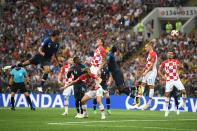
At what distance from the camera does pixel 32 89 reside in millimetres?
42219

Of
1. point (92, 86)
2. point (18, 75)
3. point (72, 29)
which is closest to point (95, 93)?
point (92, 86)

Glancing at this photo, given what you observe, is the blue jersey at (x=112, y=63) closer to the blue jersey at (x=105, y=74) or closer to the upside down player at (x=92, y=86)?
the blue jersey at (x=105, y=74)

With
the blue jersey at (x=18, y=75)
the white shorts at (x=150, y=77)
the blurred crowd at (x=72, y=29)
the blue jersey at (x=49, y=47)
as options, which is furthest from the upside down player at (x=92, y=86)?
the blurred crowd at (x=72, y=29)

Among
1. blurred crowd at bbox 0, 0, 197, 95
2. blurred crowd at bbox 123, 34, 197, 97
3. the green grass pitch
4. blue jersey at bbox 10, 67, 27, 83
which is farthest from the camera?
blurred crowd at bbox 0, 0, 197, 95

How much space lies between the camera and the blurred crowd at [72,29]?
43406 millimetres

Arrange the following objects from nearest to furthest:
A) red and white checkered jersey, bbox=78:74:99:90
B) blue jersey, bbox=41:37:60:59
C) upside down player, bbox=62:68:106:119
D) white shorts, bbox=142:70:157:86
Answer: upside down player, bbox=62:68:106:119
red and white checkered jersey, bbox=78:74:99:90
blue jersey, bbox=41:37:60:59
white shorts, bbox=142:70:157:86

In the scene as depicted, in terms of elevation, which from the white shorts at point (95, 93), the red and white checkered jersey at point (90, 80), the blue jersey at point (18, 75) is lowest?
the white shorts at point (95, 93)

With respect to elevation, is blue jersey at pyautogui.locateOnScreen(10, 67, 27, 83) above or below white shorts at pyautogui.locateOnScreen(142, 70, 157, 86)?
above

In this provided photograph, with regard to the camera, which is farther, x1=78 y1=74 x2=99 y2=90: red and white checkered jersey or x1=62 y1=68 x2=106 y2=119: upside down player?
x1=78 y1=74 x2=99 y2=90: red and white checkered jersey

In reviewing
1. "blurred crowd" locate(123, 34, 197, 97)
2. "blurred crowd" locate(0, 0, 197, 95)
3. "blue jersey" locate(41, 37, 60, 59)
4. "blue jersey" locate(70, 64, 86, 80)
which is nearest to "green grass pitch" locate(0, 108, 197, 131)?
"blue jersey" locate(70, 64, 86, 80)

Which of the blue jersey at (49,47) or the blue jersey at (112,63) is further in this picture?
the blue jersey at (112,63)

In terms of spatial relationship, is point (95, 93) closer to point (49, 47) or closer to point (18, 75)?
point (49, 47)

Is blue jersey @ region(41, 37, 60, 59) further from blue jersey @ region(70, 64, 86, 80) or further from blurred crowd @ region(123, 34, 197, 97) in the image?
blurred crowd @ region(123, 34, 197, 97)

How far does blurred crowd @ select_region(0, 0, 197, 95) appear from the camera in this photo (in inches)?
1709
